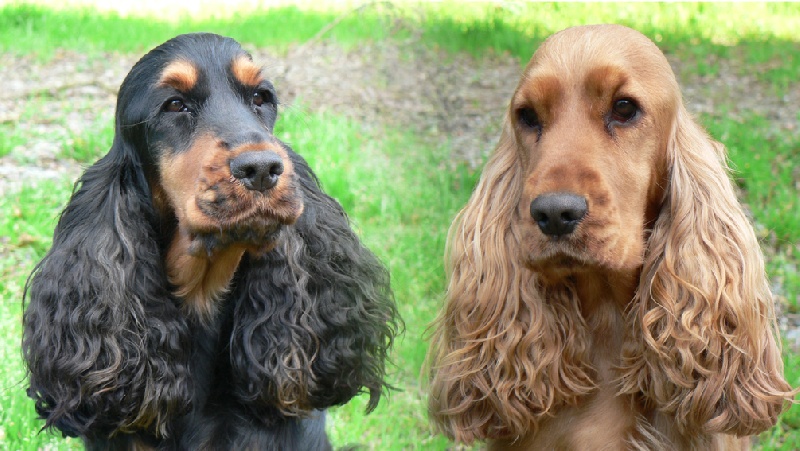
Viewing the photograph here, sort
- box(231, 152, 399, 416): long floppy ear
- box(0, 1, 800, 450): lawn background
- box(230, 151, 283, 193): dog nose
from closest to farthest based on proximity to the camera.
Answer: box(230, 151, 283, 193): dog nose → box(231, 152, 399, 416): long floppy ear → box(0, 1, 800, 450): lawn background

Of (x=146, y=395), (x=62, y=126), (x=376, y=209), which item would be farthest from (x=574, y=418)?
(x=62, y=126)

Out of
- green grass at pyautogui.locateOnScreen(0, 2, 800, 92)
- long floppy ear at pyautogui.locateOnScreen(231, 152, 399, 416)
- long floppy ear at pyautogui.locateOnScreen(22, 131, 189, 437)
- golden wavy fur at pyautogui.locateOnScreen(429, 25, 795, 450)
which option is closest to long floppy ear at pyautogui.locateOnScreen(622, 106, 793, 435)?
golden wavy fur at pyautogui.locateOnScreen(429, 25, 795, 450)

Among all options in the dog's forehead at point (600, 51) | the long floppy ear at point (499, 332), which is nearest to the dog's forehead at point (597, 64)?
the dog's forehead at point (600, 51)

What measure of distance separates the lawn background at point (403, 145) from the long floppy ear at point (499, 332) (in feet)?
2.69

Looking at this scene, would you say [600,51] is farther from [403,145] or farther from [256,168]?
[403,145]

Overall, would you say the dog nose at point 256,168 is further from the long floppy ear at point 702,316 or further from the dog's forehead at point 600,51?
the long floppy ear at point 702,316

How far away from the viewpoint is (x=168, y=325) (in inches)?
127

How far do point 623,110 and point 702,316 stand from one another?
0.67 metres

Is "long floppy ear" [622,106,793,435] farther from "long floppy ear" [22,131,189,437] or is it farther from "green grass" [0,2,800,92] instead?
"green grass" [0,2,800,92]

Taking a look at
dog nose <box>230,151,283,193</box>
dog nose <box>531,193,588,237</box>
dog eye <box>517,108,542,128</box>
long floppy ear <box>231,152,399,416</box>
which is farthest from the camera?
long floppy ear <box>231,152,399,416</box>

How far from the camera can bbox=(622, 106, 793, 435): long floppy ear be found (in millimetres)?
3025

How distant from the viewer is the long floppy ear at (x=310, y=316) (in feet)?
11.0

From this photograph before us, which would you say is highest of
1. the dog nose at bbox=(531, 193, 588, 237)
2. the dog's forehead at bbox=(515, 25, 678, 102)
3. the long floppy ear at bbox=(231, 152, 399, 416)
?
the dog's forehead at bbox=(515, 25, 678, 102)

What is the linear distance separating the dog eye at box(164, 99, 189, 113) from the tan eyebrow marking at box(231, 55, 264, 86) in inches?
7.6
